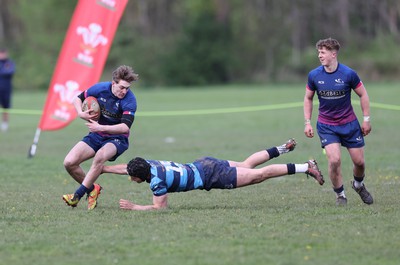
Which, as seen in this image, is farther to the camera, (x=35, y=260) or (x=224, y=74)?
(x=224, y=74)

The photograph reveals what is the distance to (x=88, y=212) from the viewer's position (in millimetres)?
9406

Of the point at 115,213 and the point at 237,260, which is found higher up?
the point at 237,260

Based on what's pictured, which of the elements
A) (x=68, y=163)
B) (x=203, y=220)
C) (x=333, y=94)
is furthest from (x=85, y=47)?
(x=203, y=220)

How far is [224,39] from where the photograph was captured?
2309 inches

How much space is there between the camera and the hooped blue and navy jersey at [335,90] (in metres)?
9.67

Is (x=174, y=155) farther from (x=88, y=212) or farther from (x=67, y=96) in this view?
(x=88, y=212)

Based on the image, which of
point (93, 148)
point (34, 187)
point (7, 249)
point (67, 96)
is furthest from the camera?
point (67, 96)

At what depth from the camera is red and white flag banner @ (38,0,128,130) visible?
50.0 feet

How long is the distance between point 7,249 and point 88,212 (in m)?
2.18

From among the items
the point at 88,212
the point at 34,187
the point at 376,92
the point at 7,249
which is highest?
the point at 7,249

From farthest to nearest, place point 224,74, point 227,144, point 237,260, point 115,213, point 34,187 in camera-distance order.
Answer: point 224,74
point 227,144
point 34,187
point 115,213
point 237,260

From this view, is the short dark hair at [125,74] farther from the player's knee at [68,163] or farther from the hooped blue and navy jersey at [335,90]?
the hooped blue and navy jersey at [335,90]

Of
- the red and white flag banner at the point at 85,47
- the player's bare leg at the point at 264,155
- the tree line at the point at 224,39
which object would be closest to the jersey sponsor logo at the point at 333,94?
the player's bare leg at the point at 264,155

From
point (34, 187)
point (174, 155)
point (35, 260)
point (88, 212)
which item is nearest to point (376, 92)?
point (174, 155)
